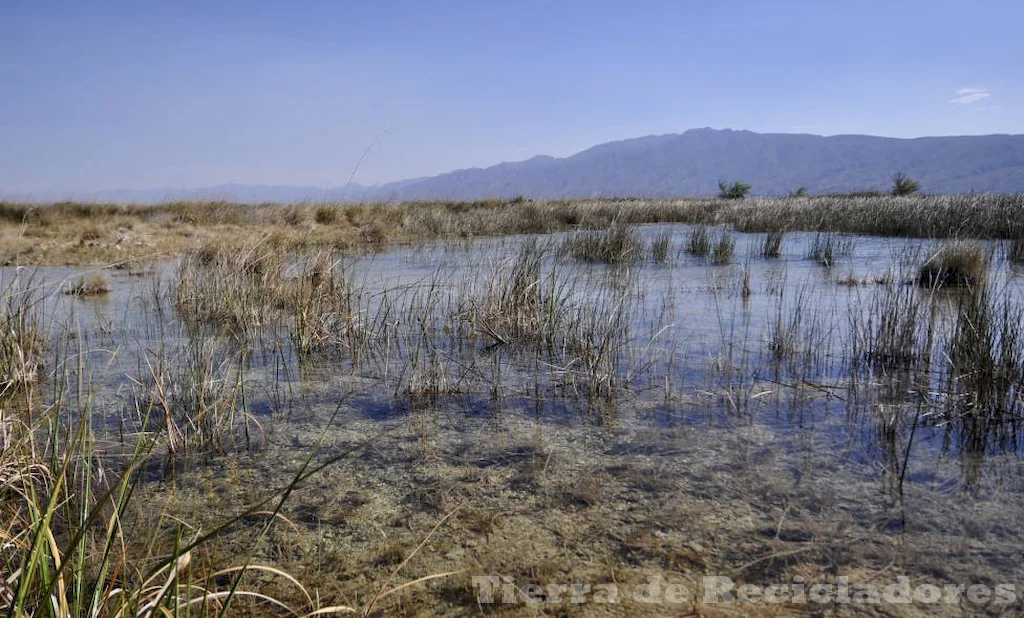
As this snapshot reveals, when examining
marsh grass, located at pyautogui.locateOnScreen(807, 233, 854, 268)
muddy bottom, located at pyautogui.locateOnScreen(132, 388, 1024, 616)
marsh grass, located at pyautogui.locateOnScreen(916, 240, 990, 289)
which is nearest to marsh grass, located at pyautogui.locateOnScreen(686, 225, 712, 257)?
marsh grass, located at pyautogui.locateOnScreen(807, 233, 854, 268)

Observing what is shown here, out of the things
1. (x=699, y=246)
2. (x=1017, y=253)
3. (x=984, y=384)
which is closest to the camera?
(x=984, y=384)

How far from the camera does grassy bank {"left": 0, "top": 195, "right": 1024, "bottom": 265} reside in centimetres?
991

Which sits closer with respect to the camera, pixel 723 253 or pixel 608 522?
pixel 608 522

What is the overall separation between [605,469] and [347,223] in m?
12.1

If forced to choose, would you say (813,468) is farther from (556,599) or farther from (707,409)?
(556,599)

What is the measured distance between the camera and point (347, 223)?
13.5 metres

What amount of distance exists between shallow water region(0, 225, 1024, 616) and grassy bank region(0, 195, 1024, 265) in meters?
6.01

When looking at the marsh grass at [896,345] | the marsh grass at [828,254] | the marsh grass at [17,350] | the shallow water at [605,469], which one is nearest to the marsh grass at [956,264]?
the marsh grass at [828,254]

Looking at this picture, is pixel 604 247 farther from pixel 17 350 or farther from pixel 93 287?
pixel 17 350

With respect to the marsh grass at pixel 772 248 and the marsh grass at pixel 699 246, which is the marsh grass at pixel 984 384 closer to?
the marsh grass at pixel 772 248

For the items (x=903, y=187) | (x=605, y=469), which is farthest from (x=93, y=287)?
(x=903, y=187)

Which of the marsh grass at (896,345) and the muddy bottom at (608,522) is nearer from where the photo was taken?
the muddy bottom at (608,522)

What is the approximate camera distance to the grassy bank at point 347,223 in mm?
9914

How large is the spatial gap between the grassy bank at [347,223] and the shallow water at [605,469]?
19.7 ft
